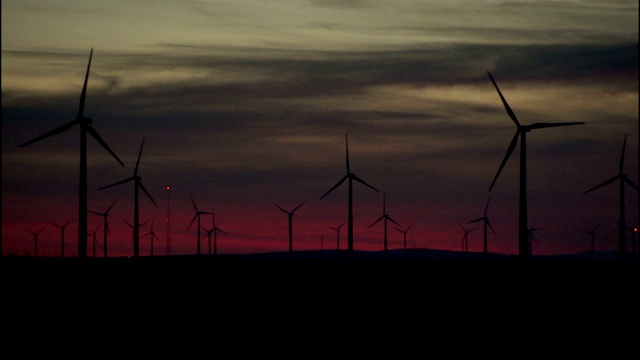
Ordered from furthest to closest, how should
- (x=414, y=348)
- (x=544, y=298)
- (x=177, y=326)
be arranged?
1. (x=544, y=298)
2. (x=177, y=326)
3. (x=414, y=348)

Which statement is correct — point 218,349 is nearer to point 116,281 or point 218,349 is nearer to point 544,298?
point 544,298

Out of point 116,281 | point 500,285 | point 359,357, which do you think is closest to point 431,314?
point 359,357

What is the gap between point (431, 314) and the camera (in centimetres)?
7581

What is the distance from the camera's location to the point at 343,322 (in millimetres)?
69875

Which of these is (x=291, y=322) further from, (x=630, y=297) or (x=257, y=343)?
(x=630, y=297)

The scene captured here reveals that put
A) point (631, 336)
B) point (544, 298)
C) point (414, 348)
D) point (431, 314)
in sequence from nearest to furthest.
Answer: point (414, 348)
point (631, 336)
point (431, 314)
point (544, 298)

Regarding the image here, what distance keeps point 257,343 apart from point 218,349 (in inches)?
132

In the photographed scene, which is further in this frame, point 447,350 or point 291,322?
point 291,322

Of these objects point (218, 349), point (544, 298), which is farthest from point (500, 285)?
point (218, 349)

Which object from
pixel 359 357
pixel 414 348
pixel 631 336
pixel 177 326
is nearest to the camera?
pixel 359 357

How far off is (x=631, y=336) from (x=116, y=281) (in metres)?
55.6

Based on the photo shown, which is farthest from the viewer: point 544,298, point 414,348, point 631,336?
point 544,298

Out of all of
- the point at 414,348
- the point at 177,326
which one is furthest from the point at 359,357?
the point at 177,326

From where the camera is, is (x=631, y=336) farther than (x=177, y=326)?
No
